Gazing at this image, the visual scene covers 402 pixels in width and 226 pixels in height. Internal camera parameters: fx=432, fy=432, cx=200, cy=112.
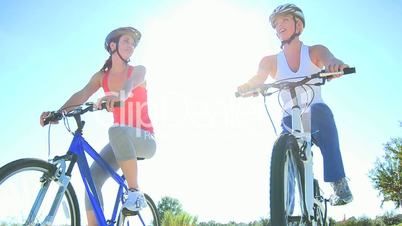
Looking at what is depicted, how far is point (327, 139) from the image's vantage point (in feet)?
14.4

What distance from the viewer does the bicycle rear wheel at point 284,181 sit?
3123 millimetres

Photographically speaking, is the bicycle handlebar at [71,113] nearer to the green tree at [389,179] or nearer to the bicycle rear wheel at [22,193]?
the bicycle rear wheel at [22,193]

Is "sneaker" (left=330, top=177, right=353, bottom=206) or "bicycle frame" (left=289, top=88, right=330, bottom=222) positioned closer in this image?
"bicycle frame" (left=289, top=88, right=330, bottom=222)

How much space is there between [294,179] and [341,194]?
0.93 meters

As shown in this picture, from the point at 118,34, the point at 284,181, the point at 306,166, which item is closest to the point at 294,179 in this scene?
the point at 306,166

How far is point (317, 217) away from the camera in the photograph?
3881 mm

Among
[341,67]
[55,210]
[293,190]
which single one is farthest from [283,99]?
[55,210]

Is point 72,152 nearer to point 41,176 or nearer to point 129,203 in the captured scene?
point 41,176

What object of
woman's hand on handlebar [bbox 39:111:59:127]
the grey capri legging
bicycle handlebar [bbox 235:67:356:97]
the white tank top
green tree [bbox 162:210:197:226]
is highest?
the white tank top

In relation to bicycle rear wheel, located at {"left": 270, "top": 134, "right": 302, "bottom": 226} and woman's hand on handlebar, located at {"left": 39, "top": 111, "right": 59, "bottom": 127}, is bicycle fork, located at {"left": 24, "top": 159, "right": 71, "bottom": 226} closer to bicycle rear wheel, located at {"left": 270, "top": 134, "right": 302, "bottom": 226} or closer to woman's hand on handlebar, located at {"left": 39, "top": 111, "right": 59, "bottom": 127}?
woman's hand on handlebar, located at {"left": 39, "top": 111, "right": 59, "bottom": 127}

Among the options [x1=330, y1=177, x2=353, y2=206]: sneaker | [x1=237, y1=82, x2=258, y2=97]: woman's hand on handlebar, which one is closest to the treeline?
[x1=330, y1=177, x2=353, y2=206]: sneaker

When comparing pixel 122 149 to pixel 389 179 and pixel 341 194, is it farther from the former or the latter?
pixel 389 179

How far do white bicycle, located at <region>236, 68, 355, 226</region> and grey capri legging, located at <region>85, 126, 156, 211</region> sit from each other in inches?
53.7

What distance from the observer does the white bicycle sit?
3160 millimetres
